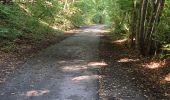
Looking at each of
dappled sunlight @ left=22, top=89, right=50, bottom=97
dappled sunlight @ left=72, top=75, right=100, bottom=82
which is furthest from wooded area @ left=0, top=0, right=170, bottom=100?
dappled sunlight @ left=22, top=89, right=50, bottom=97

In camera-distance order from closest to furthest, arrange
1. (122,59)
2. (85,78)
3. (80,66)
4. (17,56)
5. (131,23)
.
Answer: (85,78), (80,66), (17,56), (122,59), (131,23)

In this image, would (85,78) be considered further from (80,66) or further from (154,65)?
(154,65)

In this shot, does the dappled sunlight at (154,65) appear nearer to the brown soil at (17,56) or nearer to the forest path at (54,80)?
the forest path at (54,80)

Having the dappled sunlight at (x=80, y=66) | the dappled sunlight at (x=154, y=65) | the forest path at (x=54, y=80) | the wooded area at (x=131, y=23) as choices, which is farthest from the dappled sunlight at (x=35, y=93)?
the dappled sunlight at (x=154, y=65)

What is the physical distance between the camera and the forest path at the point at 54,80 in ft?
29.3

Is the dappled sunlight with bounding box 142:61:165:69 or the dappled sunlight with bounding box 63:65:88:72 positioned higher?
the dappled sunlight with bounding box 63:65:88:72

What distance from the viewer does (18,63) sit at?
44.9ft

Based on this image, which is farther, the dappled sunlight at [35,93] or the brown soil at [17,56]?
the brown soil at [17,56]

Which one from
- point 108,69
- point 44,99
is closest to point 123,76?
point 108,69

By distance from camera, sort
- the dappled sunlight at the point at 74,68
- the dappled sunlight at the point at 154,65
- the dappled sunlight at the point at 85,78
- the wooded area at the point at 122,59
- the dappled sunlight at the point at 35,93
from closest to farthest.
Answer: the dappled sunlight at the point at 35,93, the wooded area at the point at 122,59, the dappled sunlight at the point at 85,78, the dappled sunlight at the point at 74,68, the dappled sunlight at the point at 154,65

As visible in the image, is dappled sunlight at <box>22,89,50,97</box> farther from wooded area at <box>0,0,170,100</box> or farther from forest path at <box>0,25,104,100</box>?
wooded area at <box>0,0,170,100</box>

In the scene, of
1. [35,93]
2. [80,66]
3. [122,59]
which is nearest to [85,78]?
[80,66]

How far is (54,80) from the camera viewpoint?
10.8 metres

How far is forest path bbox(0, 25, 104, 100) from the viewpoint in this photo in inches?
352
